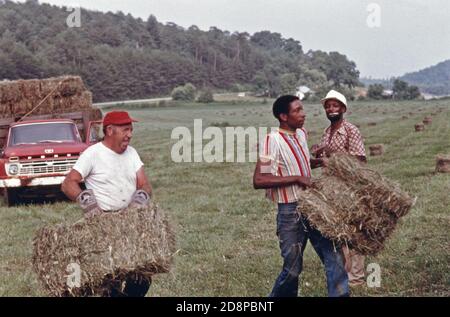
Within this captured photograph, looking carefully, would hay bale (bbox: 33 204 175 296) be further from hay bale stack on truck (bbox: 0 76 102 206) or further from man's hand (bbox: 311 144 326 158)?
hay bale stack on truck (bbox: 0 76 102 206)

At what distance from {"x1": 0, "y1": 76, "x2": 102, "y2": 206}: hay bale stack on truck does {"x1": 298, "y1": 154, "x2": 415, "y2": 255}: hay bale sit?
9.39 meters

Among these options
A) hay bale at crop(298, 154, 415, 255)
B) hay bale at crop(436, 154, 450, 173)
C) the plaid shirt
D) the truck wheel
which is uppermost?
the plaid shirt

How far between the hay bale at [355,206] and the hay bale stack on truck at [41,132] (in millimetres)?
9393

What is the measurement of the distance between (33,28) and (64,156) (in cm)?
10496

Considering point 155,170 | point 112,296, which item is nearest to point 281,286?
point 112,296

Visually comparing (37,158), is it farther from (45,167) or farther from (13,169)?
(13,169)

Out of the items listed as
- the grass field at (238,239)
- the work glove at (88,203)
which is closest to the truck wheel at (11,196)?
the grass field at (238,239)

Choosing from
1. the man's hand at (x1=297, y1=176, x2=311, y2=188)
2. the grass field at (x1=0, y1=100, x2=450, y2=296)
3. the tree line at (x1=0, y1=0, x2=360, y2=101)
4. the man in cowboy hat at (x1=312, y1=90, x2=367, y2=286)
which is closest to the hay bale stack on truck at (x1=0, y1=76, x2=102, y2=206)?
the grass field at (x1=0, y1=100, x2=450, y2=296)

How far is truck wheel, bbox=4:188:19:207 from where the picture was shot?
1420cm

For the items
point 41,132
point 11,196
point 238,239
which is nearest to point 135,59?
point 41,132

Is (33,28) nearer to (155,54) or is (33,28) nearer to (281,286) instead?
(155,54)

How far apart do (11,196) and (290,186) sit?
1027 cm

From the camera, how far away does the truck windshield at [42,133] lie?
15.0 meters
